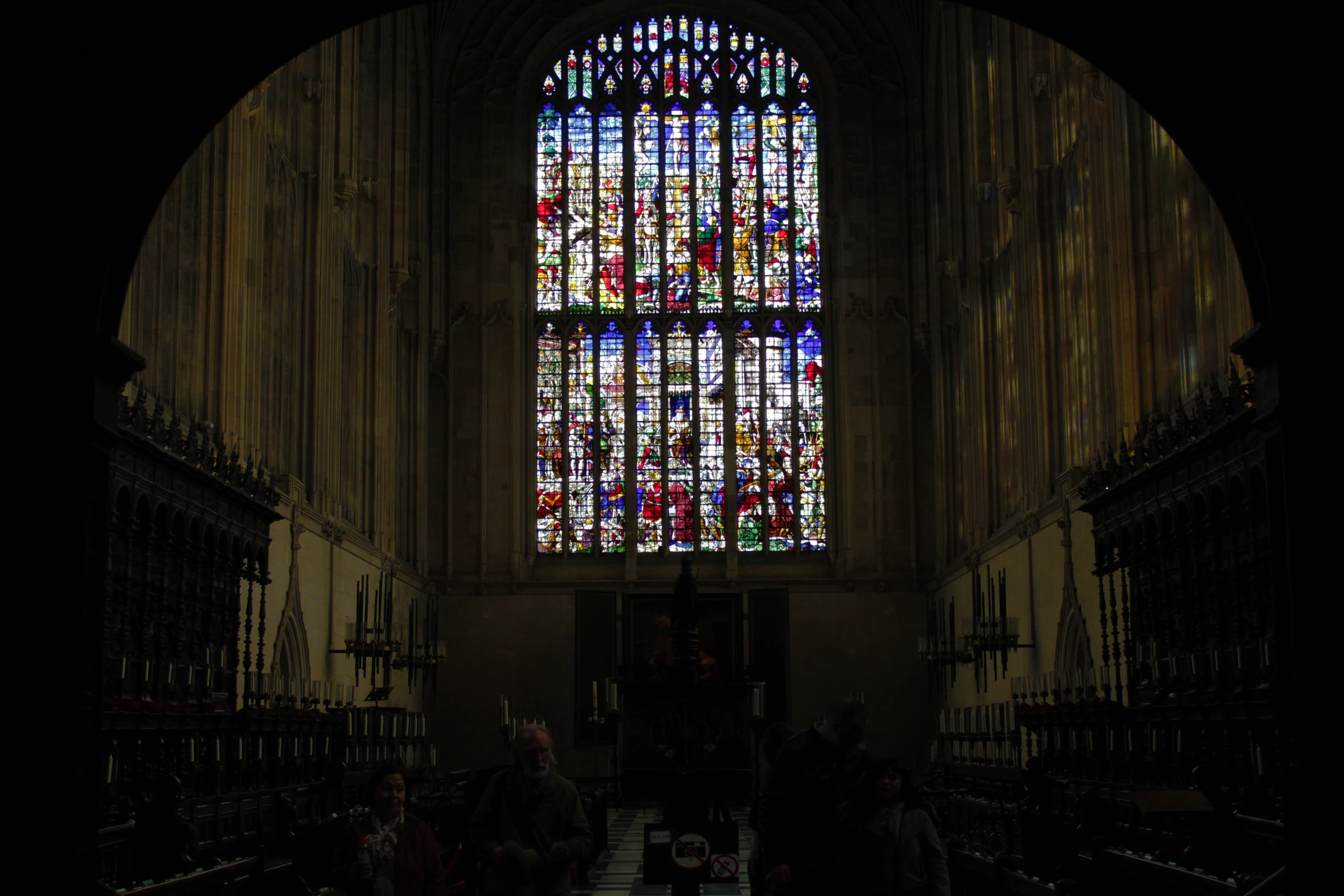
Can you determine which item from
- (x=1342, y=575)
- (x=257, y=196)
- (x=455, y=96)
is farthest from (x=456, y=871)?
(x=455, y=96)

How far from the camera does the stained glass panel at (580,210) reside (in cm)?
3123

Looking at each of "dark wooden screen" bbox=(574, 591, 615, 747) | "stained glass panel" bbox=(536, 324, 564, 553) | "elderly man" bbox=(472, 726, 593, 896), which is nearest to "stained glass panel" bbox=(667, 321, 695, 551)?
"dark wooden screen" bbox=(574, 591, 615, 747)

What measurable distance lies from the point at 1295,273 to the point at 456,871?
6538mm

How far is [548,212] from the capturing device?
104ft

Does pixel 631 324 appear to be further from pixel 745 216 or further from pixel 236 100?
pixel 236 100

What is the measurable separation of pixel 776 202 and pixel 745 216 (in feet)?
2.27

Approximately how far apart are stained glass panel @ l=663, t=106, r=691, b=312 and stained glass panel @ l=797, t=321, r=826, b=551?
2.58 meters

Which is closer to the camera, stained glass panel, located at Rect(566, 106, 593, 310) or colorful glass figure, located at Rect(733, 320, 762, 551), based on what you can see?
→ colorful glass figure, located at Rect(733, 320, 762, 551)

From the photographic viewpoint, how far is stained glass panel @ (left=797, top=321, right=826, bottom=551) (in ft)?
100

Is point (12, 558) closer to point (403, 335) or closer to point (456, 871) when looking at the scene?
point (456, 871)

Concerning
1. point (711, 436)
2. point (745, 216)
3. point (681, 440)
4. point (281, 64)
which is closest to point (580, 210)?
point (745, 216)

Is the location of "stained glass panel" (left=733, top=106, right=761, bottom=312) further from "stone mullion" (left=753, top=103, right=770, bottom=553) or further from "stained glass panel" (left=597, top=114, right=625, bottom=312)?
"stained glass panel" (left=597, top=114, right=625, bottom=312)

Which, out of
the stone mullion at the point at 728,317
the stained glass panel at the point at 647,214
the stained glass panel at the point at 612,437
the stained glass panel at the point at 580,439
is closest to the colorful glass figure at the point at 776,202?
the stone mullion at the point at 728,317

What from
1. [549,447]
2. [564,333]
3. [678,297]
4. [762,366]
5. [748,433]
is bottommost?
[549,447]
